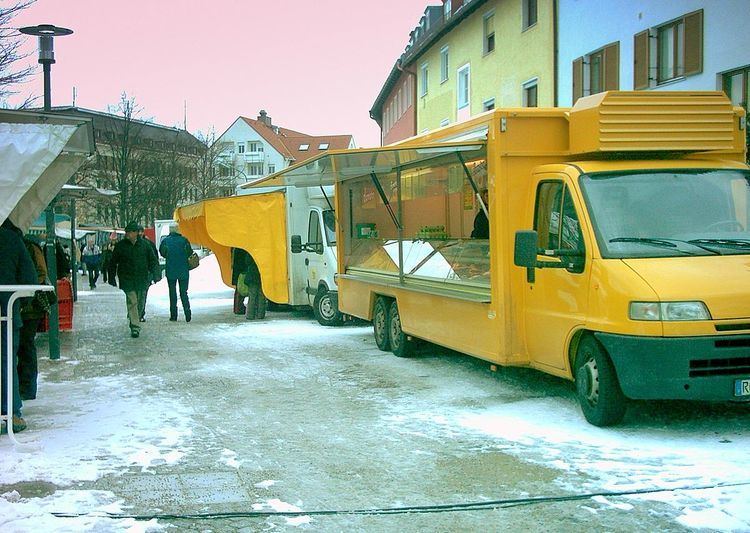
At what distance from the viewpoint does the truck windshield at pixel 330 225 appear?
54.4 ft

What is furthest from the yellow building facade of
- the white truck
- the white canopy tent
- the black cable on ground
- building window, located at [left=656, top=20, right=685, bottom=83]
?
the black cable on ground

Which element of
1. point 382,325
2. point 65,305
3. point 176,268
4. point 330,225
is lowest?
point 382,325

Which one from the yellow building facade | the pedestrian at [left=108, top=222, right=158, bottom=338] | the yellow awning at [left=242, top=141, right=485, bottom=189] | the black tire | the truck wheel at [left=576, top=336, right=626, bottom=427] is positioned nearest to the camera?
the truck wheel at [left=576, top=336, right=626, bottom=427]

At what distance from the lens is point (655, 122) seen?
26.6ft

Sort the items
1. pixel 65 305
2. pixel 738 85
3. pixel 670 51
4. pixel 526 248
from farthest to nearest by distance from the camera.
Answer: pixel 670 51 → pixel 738 85 → pixel 65 305 → pixel 526 248

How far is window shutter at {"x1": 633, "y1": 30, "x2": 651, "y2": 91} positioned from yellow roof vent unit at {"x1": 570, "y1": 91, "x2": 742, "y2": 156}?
12107 mm

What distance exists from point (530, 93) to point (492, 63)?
9.70 feet

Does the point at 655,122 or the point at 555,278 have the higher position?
the point at 655,122

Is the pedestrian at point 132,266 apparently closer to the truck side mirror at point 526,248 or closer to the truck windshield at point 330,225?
the truck windshield at point 330,225

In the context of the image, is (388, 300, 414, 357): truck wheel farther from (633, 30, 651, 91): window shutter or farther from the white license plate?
(633, 30, 651, 91): window shutter

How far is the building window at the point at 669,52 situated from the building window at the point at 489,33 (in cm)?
949

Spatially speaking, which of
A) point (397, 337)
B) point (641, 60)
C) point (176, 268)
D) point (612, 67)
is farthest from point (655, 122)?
point (612, 67)

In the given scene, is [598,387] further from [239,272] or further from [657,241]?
[239,272]

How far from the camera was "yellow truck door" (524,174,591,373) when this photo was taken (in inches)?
300
